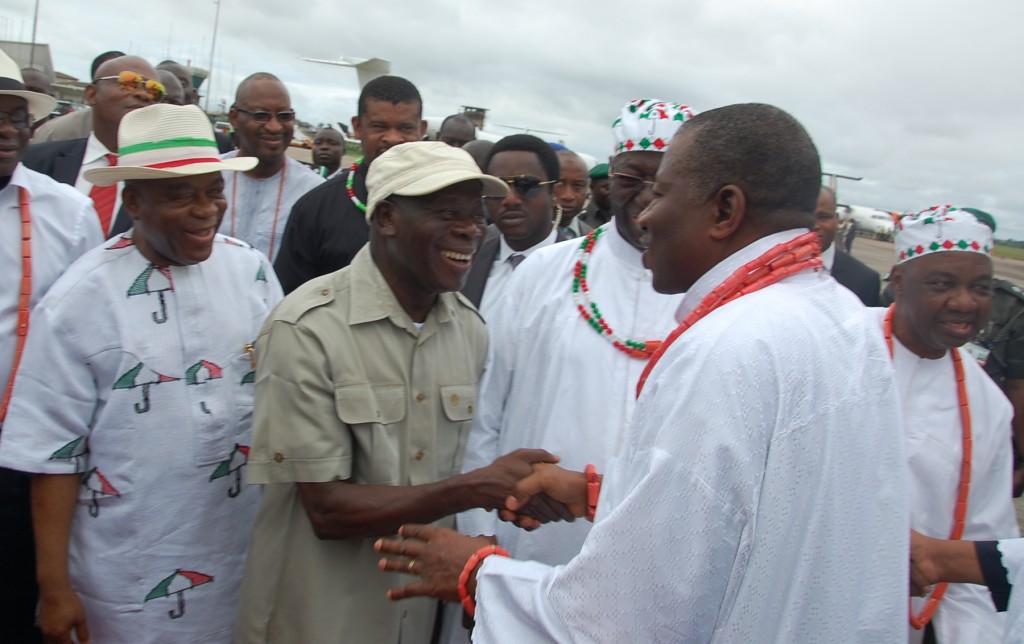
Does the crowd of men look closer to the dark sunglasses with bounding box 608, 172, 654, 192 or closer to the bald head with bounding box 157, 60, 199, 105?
the dark sunglasses with bounding box 608, 172, 654, 192

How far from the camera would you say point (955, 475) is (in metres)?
2.79

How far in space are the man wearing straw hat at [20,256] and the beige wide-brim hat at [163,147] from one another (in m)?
0.57

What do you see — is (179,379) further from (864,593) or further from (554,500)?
(864,593)

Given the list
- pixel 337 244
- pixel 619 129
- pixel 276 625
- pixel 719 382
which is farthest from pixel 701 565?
pixel 337 244

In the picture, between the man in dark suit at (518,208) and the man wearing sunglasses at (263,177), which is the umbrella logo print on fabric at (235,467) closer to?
the man in dark suit at (518,208)

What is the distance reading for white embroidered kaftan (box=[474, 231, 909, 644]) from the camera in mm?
1404

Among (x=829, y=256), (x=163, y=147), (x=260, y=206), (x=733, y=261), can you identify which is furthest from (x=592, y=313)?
(x=829, y=256)

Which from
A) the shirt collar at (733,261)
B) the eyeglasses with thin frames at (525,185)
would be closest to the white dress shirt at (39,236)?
the eyeglasses with thin frames at (525,185)

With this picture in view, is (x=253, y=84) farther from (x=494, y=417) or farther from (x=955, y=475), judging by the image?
(x=955, y=475)

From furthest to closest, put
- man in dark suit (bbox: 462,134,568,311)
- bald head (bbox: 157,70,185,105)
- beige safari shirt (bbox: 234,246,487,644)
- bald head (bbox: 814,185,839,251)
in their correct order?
1. bald head (bbox: 157,70,185,105)
2. bald head (bbox: 814,185,839,251)
3. man in dark suit (bbox: 462,134,568,311)
4. beige safari shirt (bbox: 234,246,487,644)

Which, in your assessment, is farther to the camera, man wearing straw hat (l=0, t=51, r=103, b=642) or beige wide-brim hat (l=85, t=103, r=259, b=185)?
man wearing straw hat (l=0, t=51, r=103, b=642)

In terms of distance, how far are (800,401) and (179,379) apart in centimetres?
187

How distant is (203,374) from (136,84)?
2.45 m

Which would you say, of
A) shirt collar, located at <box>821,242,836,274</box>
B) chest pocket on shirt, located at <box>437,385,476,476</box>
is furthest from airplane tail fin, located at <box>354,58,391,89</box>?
chest pocket on shirt, located at <box>437,385,476,476</box>
